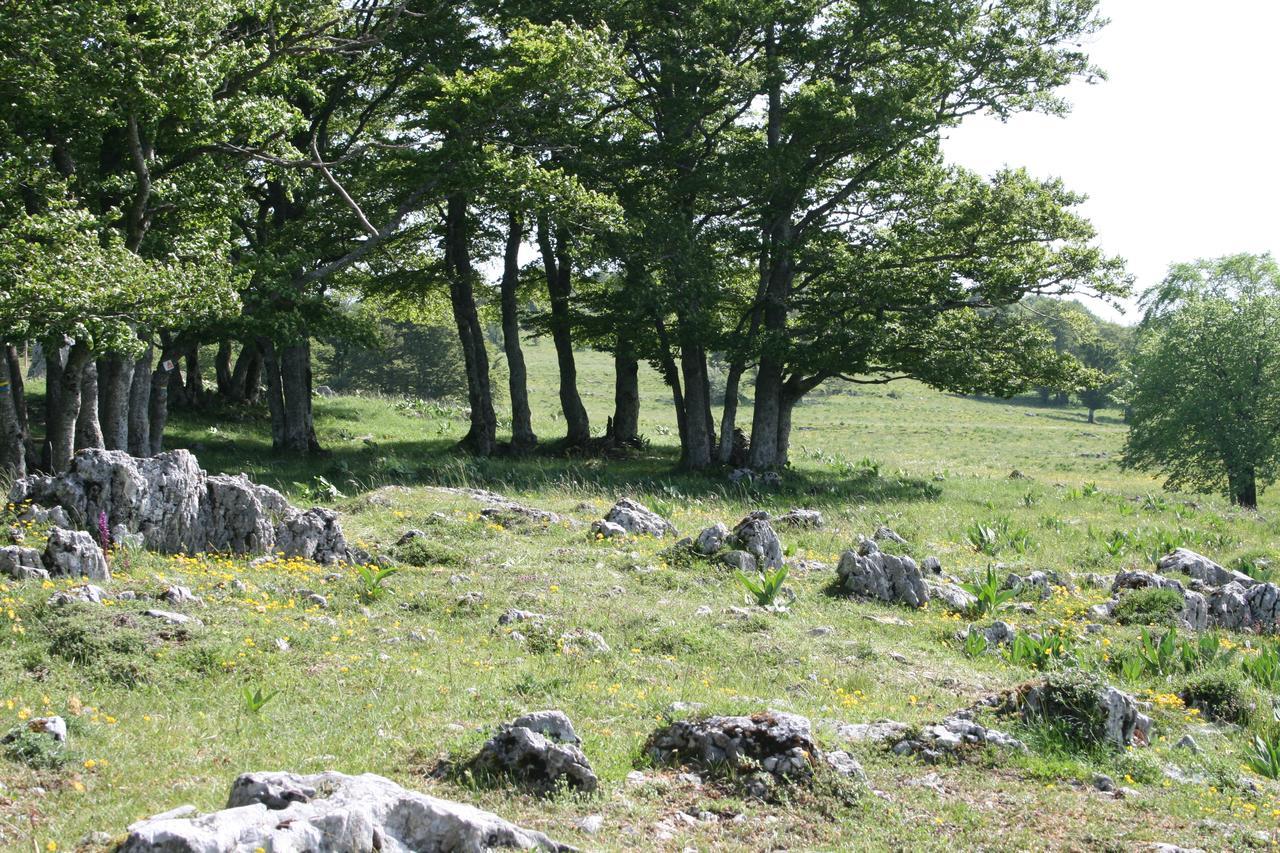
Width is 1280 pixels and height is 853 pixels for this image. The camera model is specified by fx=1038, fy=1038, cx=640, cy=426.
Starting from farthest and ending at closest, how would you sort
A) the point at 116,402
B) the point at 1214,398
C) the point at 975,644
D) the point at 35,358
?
the point at 35,358
the point at 1214,398
the point at 116,402
the point at 975,644

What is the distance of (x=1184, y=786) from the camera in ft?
24.4

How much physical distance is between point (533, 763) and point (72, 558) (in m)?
6.48

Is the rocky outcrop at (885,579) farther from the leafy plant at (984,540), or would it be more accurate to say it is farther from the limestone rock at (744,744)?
the limestone rock at (744,744)

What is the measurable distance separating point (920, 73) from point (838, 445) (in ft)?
103

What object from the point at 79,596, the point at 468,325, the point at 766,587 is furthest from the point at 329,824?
the point at 468,325

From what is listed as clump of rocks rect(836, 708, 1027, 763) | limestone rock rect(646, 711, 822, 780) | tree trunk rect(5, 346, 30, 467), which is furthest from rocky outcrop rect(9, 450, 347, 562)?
clump of rocks rect(836, 708, 1027, 763)

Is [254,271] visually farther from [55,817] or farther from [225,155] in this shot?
[55,817]

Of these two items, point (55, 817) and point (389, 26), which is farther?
point (389, 26)

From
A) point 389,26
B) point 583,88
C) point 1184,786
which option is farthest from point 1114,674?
point 389,26

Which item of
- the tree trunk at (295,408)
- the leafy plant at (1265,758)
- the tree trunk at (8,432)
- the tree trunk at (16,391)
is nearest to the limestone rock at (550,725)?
the leafy plant at (1265,758)

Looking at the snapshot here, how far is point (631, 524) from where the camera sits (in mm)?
16391

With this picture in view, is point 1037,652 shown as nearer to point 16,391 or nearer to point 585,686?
point 585,686

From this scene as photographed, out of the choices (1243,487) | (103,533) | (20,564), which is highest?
(103,533)

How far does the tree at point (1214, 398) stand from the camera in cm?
3553
